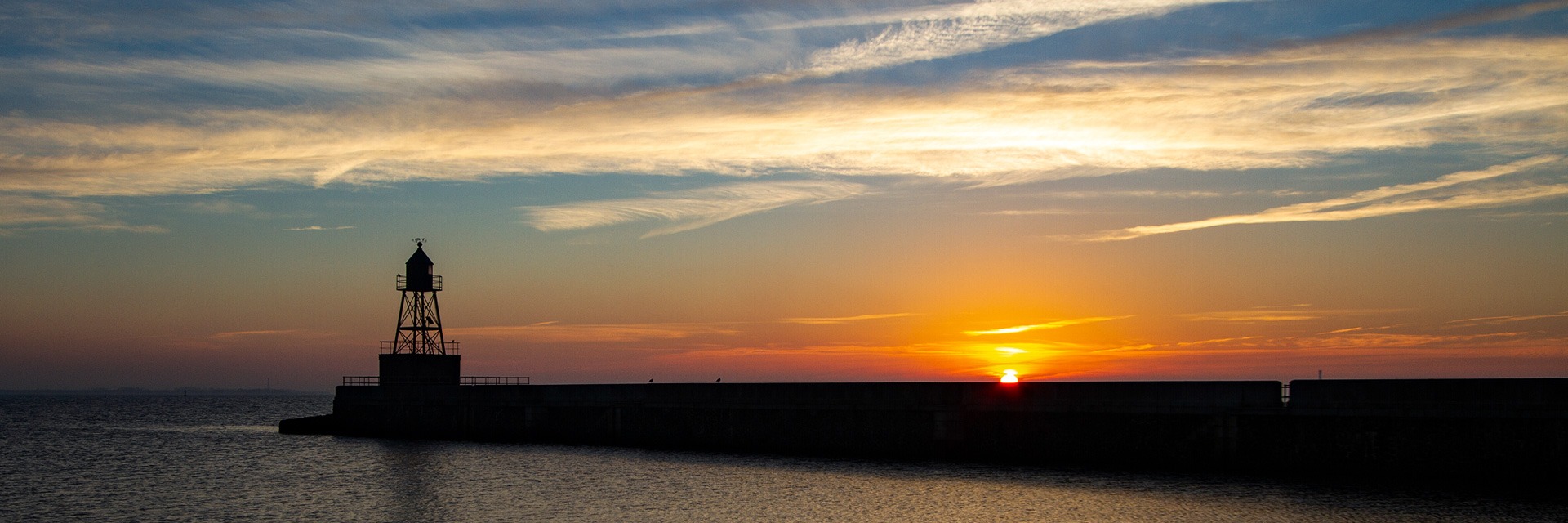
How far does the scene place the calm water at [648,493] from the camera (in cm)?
2931

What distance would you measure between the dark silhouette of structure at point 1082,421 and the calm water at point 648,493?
6.10ft

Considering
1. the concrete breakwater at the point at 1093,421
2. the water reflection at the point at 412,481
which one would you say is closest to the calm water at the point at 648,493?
the water reflection at the point at 412,481

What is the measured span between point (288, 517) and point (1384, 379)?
27722mm

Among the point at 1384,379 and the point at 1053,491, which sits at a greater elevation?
the point at 1384,379

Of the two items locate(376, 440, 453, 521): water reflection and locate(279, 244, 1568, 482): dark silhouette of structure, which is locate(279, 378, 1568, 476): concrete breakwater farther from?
locate(376, 440, 453, 521): water reflection

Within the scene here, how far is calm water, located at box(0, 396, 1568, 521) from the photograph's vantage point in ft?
96.2

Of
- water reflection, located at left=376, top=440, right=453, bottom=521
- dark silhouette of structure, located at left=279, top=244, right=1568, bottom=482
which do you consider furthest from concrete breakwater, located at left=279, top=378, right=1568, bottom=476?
water reflection, located at left=376, top=440, right=453, bottom=521

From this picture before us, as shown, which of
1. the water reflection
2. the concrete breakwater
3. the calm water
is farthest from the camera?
the concrete breakwater

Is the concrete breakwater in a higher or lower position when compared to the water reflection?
higher

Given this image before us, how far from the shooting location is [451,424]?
62.8 m

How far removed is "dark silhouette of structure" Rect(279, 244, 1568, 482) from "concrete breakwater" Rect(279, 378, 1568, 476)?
41 millimetres

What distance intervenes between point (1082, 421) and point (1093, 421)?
0.38 metres

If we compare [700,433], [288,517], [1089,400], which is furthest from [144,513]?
[1089,400]

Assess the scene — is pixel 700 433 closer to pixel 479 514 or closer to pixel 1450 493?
pixel 479 514
